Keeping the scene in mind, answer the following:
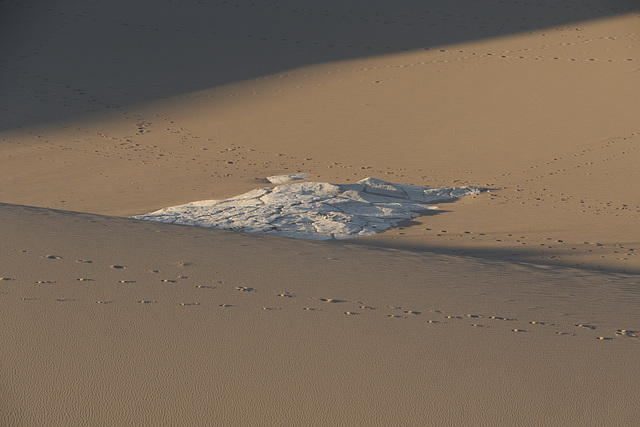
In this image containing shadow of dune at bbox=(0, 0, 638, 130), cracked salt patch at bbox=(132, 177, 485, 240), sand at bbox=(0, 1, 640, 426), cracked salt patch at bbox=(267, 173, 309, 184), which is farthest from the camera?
shadow of dune at bbox=(0, 0, 638, 130)

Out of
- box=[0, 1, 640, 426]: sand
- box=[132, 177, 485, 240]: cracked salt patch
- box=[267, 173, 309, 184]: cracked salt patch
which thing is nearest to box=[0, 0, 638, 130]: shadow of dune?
box=[0, 1, 640, 426]: sand

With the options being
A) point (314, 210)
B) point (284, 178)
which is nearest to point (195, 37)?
point (284, 178)

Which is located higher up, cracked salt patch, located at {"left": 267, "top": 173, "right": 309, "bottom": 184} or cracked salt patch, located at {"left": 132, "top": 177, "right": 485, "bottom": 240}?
cracked salt patch, located at {"left": 267, "top": 173, "right": 309, "bottom": 184}

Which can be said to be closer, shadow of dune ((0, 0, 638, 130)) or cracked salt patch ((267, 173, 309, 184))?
cracked salt patch ((267, 173, 309, 184))

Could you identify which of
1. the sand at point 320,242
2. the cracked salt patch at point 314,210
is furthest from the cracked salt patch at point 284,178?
the cracked salt patch at point 314,210

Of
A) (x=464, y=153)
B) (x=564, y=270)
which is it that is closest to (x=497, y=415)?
(x=564, y=270)

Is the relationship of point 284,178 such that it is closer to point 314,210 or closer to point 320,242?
point 314,210

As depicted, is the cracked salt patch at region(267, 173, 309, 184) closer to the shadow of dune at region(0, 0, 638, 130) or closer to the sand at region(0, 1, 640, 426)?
the sand at region(0, 1, 640, 426)
